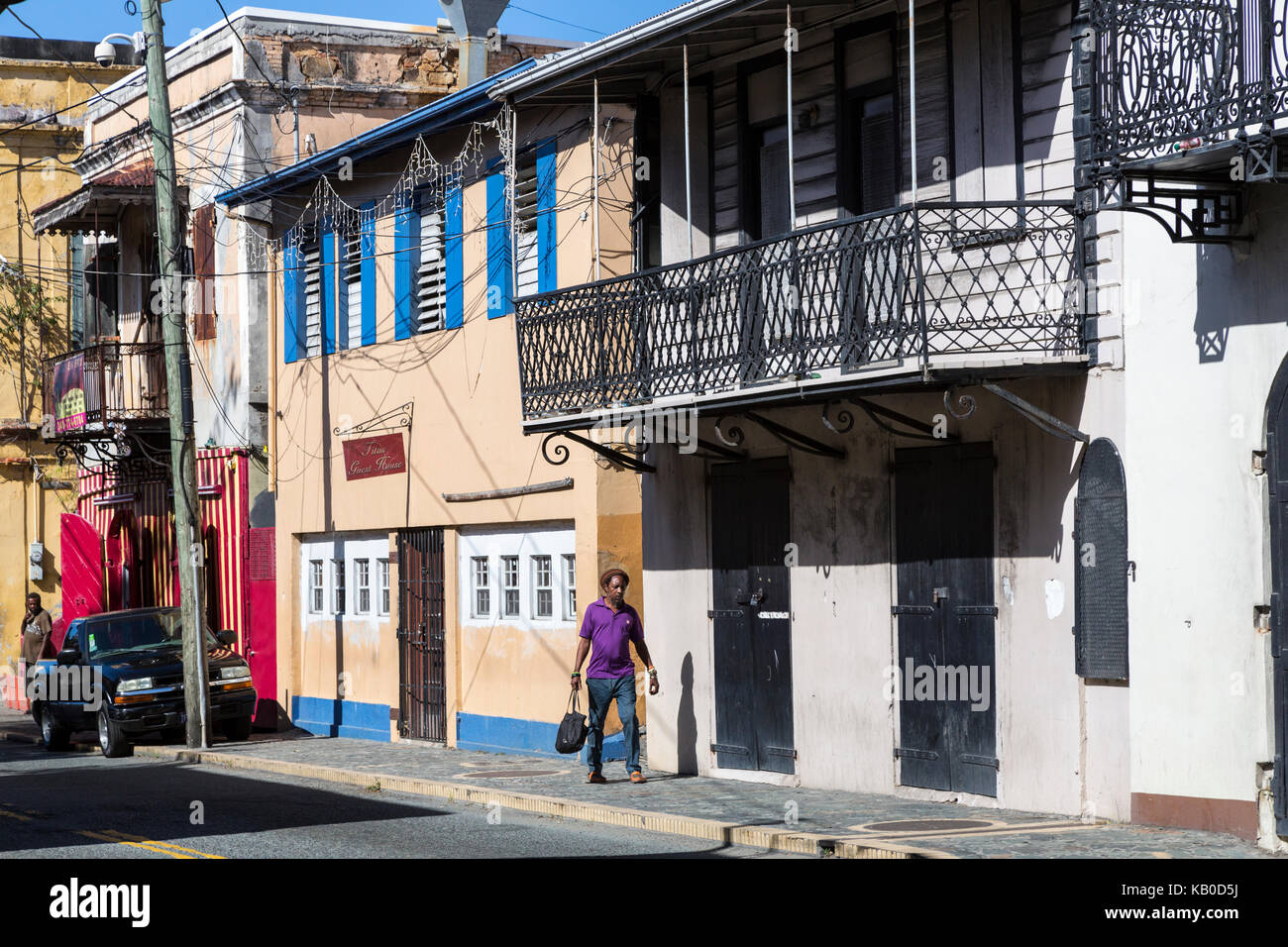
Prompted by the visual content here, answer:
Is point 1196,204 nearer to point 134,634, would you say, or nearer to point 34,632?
point 134,634

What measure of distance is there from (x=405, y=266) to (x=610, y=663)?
7700 mm

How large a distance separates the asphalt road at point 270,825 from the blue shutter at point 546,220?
5635 millimetres

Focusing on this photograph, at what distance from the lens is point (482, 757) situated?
19359mm

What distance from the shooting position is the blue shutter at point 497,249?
19719 mm

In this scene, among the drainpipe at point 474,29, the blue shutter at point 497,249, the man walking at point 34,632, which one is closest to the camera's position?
the blue shutter at point 497,249

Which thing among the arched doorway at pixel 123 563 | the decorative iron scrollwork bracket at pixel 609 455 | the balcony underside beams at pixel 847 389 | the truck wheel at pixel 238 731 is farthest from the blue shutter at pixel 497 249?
the arched doorway at pixel 123 563

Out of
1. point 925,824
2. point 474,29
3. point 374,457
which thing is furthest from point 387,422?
point 925,824

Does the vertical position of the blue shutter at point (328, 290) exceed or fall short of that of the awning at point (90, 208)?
it falls short

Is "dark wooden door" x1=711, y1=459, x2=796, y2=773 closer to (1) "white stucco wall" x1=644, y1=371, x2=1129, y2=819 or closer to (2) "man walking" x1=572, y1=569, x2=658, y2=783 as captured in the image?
(1) "white stucco wall" x1=644, y1=371, x2=1129, y2=819

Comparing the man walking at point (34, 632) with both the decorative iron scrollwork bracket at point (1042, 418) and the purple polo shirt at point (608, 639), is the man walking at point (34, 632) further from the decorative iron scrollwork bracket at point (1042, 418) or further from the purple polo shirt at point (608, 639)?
the decorative iron scrollwork bracket at point (1042, 418)

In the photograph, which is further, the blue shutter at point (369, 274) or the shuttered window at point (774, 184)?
the blue shutter at point (369, 274)

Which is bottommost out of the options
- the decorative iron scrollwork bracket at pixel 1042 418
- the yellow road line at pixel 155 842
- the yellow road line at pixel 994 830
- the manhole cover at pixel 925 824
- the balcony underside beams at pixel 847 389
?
the yellow road line at pixel 155 842

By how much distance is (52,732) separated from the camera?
23.8 m

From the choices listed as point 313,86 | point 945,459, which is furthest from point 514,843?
point 313,86
